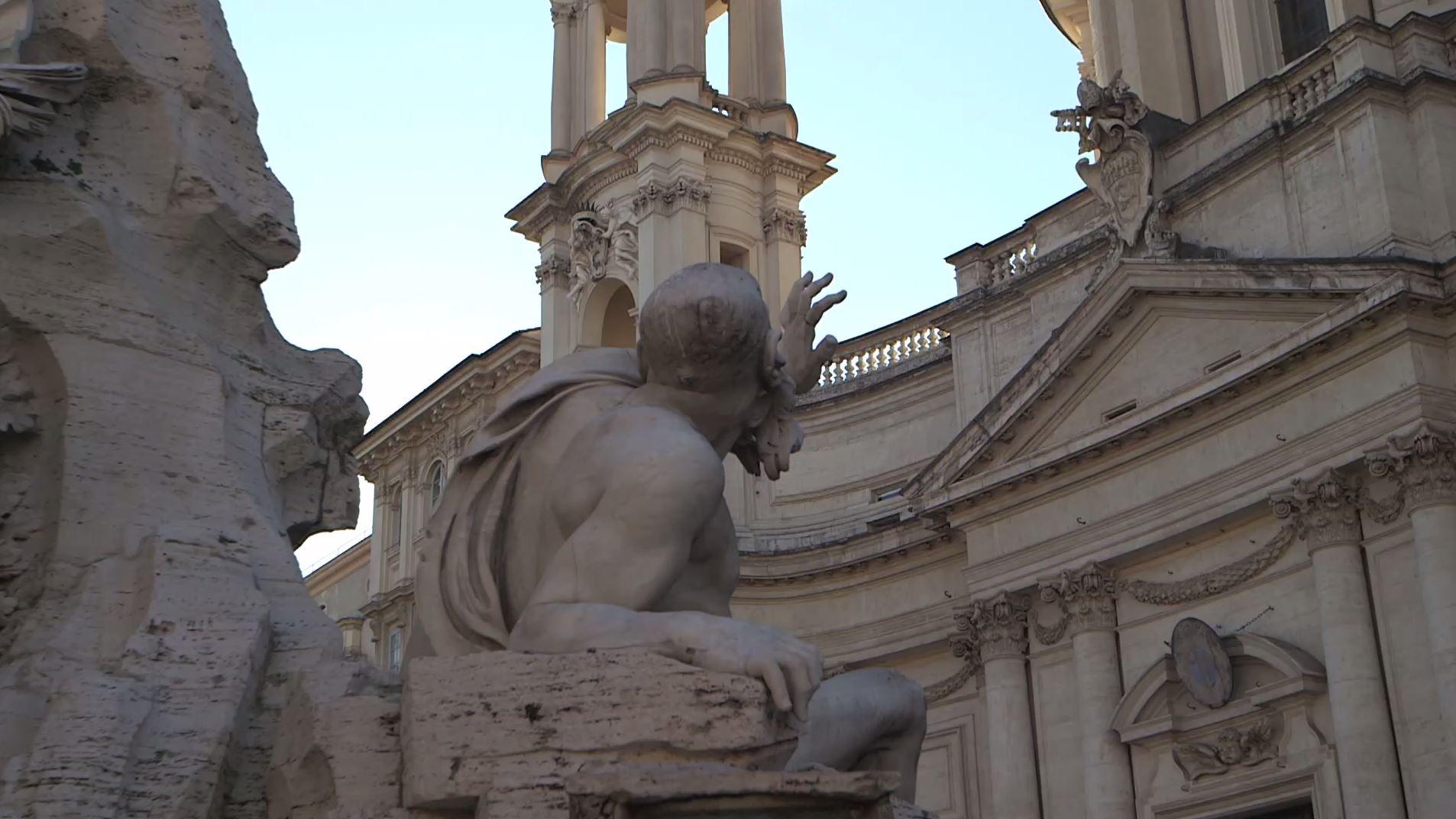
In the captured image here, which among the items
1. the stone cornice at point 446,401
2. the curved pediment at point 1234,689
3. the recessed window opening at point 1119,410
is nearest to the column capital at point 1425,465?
the curved pediment at point 1234,689

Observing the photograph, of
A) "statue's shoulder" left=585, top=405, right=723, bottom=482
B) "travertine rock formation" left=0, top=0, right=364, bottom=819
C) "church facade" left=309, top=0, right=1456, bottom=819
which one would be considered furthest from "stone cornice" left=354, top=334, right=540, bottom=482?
"statue's shoulder" left=585, top=405, right=723, bottom=482

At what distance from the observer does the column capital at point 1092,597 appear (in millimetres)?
20984

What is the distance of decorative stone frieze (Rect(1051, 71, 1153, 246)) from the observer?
21766mm

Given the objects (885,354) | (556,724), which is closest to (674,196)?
(885,354)

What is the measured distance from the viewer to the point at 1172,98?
25.5 metres

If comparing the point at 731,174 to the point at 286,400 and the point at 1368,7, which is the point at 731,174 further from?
the point at 286,400

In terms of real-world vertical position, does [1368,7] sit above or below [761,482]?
above

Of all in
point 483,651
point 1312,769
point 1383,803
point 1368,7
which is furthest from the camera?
point 1368,7

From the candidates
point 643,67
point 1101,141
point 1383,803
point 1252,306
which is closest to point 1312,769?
point 1383,803

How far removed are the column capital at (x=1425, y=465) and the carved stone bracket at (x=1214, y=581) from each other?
63.8 inches

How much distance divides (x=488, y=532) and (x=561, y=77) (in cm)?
2842

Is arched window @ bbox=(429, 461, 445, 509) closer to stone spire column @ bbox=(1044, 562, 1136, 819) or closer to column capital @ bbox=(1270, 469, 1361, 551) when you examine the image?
stone spire column @ bbox=(1044, 562, 1136, 819)

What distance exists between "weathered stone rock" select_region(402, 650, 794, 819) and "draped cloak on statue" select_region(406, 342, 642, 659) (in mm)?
280

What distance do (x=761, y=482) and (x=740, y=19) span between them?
8.89 meters
